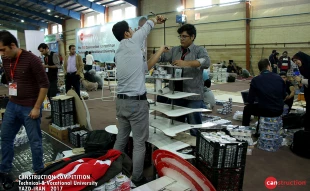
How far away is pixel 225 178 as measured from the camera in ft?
6.61

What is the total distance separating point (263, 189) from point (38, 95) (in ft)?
7.86

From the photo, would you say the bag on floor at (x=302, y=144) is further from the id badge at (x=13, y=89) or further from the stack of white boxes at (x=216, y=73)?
the stack of white boxes at (x=216, y=73)

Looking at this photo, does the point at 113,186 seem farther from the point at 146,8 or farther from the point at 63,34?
the point at 63,34

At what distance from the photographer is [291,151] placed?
3574 millimetres

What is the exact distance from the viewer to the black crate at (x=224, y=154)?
1.96 meters

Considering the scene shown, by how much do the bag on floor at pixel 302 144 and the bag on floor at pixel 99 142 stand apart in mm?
A: 2457

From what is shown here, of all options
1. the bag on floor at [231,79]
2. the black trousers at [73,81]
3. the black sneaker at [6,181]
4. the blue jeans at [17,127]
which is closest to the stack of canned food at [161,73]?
the blue jeans at [17,127]

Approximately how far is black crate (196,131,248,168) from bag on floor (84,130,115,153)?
4.00 feet

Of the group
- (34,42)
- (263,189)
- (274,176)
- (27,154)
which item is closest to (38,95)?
(27,154)

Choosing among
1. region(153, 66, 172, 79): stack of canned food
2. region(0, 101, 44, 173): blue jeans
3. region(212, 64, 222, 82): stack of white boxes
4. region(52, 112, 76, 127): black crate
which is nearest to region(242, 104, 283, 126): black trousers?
region(153, 66, 172, 79): stack of canned food

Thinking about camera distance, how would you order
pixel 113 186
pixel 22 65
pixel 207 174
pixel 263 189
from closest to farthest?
1. pixel 113 186
2. pixel 207 174
3. pixel 22 65
4. pixel 263 189

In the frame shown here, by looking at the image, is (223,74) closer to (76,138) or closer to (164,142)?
(76,138)

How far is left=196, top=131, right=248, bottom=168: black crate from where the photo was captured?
6.45 ft

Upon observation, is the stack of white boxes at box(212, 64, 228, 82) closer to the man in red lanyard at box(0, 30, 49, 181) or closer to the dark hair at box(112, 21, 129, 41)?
the dark hair at box(112, 21, 129, 41)
